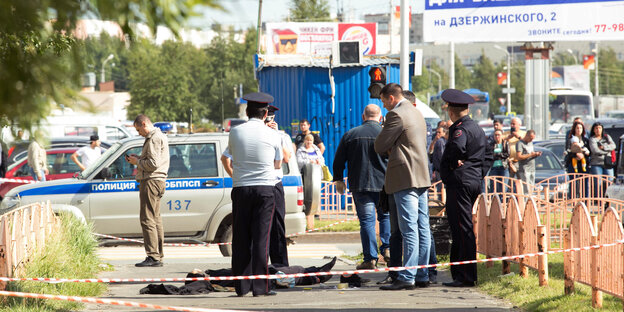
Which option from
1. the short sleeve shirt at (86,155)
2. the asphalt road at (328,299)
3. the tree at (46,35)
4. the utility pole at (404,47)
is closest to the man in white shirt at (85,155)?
the short sleeve shirt at (86,155)

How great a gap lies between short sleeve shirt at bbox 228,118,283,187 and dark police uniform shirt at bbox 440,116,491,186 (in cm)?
172

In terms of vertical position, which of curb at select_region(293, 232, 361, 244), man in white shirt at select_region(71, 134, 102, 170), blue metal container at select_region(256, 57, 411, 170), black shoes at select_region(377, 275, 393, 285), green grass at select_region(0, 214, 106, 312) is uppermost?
blue metal container at select_region(256, 57, 411, 170)

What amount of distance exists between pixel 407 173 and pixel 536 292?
157cm

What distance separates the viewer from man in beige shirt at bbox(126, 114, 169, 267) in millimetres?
10477

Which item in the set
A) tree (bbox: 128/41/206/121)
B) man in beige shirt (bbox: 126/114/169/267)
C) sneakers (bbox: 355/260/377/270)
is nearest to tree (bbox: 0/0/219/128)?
sneakers (bbox: 355/260/377/270)

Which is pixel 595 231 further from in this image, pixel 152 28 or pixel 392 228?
pixel 152 28

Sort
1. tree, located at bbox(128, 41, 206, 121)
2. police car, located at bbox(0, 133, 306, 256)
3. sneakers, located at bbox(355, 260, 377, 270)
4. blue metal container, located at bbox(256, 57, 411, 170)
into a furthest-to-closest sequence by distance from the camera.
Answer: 1. tree, located at bbox(128, 41, 206, 121)
2. blue metal container, located at bbox(256, 57, 411, 170)
3. police car, located at bbox(0, 133, 306, 256)
4. sneakers, located at bbox(355, 260, 377, 270)

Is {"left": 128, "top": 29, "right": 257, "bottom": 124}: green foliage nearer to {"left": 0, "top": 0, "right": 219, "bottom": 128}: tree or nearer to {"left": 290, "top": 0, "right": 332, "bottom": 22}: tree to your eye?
{"left": 290, "top": 0, "right": 332, "bottom": 22}: tree

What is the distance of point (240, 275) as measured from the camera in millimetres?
8258

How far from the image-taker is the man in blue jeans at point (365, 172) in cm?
974

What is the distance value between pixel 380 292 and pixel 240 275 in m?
1.31

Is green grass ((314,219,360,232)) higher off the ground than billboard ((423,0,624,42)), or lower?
lower

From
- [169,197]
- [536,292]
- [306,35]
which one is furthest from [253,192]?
[306,35]

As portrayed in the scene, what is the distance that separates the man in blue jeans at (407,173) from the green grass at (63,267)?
113 inches
